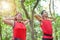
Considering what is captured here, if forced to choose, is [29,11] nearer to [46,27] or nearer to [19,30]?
[46,27]

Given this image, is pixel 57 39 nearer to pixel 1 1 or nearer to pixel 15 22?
pixel 1 1

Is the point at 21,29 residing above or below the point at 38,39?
above

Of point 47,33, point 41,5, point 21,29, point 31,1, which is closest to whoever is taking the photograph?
point 21,29

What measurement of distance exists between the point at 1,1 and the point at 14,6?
0.75 metres

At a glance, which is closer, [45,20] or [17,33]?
[17,33]

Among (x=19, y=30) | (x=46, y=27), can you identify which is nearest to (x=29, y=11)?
(x=46, y=27)

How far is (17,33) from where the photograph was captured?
165 inches

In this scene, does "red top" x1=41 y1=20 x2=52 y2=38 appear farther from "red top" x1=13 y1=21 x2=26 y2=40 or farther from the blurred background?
the blurred background

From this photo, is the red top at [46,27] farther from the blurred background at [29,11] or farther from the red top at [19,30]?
the blurred background at [29,11]

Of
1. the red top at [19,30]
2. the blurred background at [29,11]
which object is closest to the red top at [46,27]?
the red top at [19,30]

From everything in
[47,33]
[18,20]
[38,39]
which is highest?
[18,20]

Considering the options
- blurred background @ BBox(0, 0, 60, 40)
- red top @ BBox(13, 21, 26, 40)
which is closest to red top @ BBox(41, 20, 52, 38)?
red top @ BBox(13, 21, 26, 40)

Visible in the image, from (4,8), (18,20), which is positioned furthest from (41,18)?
(4,8)

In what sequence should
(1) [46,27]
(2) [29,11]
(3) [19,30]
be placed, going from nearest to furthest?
1. (3) [19,30]
2. (1) [46,27]
3. (2) [29,11]
